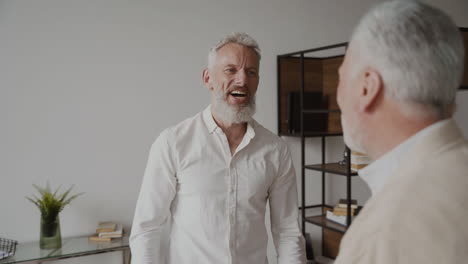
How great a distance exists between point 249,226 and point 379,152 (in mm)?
902

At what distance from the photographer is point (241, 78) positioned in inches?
62.2

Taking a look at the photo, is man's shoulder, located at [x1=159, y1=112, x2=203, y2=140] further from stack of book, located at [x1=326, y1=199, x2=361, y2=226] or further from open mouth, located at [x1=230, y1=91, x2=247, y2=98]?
stack of book, located at [x1=326, y1=199, x2=361, y2=226]

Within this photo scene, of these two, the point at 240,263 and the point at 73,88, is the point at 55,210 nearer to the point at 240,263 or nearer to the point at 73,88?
the point at 73,88

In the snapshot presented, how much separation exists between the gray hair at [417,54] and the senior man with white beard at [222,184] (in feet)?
3.01

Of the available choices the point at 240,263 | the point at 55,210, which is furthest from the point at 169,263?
the point at 55,210

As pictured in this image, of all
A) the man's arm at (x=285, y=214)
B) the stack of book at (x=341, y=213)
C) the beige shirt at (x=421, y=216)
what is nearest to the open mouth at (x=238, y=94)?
the man's arm at (x=285, y=214)

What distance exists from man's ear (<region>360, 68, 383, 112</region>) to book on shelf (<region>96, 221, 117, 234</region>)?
202 centimetres

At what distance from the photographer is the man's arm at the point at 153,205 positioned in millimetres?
1505

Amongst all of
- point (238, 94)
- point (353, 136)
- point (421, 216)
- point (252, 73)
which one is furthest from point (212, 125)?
point (421, 216)

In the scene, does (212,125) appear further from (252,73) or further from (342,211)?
(342,211)

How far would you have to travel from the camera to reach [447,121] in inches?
26.1

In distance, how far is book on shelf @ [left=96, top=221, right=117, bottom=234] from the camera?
7.78ft

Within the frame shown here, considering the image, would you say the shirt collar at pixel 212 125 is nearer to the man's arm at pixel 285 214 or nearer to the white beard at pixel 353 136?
the man's arm at pixel 285 214

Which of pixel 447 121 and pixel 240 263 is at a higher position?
pixel 447 121
